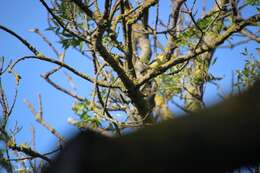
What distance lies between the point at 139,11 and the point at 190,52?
60 cm

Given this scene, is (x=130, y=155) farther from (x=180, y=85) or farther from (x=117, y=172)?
(x=180, y=85)

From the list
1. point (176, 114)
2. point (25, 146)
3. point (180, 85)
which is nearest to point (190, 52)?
point (180, 85)

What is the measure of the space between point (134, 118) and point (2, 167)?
162 centimetres

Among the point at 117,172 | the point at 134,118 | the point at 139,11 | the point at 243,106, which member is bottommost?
the point at 117,172

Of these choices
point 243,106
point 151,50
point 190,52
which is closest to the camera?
point 243,106

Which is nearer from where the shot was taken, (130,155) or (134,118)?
(130,155)

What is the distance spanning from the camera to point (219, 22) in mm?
4613

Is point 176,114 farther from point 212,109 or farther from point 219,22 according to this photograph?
point 219,22

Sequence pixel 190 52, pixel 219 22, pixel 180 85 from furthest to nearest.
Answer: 1. pixel 180 85
2. pixel 219 22
3. pixel 190 52

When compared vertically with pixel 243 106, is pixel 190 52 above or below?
above

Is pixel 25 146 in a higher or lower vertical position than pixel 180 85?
lower

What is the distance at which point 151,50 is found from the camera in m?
6.91

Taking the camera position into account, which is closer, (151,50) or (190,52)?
(190,52)

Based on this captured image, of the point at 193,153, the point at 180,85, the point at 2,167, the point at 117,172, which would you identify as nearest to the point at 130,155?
the point at 117,172
